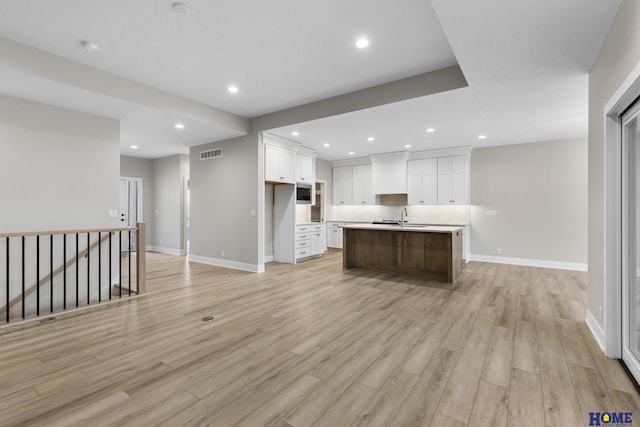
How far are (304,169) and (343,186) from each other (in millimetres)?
2382

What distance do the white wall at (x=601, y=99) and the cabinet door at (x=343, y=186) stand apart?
6462 mm

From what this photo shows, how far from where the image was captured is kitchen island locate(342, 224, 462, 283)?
5012 millimetres

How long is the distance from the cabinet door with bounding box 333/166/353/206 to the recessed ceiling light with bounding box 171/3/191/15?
6.94 metres

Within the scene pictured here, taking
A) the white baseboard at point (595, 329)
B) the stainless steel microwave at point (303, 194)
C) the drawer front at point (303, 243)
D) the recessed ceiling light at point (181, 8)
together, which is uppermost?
the recessed ceiling light at point (181, 8)

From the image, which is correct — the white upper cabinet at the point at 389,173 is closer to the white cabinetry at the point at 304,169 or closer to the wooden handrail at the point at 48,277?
the white cabinetry at the point at 304,169

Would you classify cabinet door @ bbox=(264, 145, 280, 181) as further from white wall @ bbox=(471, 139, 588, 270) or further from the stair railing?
white wall @ bbox=(471, 139, 588, 270)

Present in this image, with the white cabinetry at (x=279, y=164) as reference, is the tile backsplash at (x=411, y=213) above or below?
below

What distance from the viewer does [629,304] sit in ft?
7.66

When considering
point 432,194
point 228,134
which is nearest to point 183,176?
point 228,134

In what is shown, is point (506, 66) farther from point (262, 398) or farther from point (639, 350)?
point (262, 398)

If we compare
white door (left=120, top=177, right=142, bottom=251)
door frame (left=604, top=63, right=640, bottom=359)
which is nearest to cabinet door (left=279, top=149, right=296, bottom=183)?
white door (left=120, top=177, right=142, bottom=251)

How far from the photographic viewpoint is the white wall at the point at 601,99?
2045mm

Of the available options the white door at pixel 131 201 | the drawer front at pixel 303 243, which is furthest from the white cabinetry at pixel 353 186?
the white door at pixel 131 201

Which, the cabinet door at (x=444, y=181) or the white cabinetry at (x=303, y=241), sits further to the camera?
the cabinet door at (x=444, y=181)
